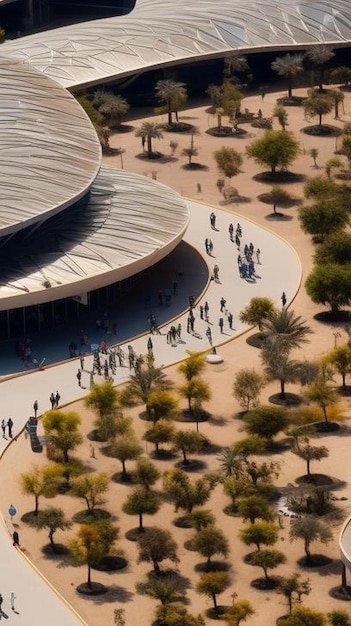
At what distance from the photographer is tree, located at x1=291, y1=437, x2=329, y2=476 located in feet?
324

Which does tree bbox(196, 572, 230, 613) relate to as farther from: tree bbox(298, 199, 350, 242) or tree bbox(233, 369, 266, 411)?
tree bbox(298, 199, 350, 242)

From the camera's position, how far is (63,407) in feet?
352

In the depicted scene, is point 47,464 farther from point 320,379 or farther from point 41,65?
point 41,65

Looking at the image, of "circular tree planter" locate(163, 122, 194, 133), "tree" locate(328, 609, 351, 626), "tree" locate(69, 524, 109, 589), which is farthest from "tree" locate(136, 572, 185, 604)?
"circular tree planter" locate(163, 122, 194, 133)

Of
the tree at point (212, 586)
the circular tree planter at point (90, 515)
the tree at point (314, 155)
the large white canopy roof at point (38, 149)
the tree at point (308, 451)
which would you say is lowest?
the tree at point (314, 155)

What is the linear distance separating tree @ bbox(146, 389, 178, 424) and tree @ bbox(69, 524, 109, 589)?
14186mm

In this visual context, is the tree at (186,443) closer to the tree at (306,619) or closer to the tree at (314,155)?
the tree at (306,619)

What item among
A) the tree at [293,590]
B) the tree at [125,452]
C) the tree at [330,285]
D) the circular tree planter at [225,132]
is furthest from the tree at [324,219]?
the tree at [293,590]

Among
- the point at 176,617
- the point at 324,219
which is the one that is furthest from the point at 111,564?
the point at 324,219

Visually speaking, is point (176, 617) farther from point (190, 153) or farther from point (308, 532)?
point (190, 153)

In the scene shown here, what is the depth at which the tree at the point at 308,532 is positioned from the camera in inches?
3565

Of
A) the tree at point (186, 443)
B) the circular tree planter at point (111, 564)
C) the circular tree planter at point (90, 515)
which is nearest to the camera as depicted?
the circular tree planter at point (111, 564)

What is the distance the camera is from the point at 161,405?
10369 cm

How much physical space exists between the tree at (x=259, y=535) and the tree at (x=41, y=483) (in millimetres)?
9692
